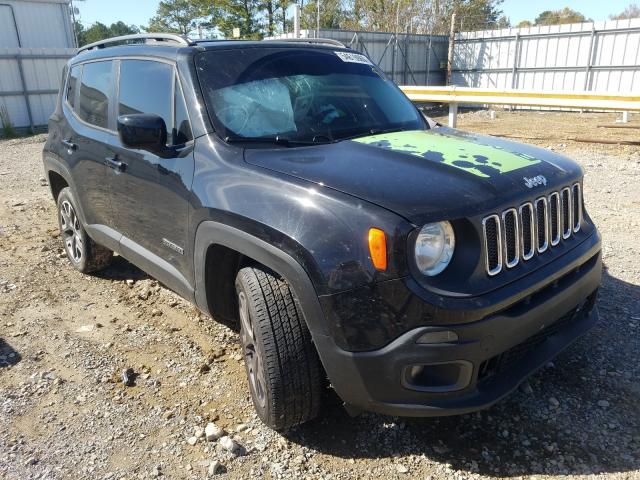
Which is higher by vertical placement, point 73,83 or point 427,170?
point 73,83

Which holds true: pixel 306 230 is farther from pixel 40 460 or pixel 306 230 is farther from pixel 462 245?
pixel 40 460

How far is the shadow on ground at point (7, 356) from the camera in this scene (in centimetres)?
353

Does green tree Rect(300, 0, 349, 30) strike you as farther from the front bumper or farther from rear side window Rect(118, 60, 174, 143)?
the front bumper

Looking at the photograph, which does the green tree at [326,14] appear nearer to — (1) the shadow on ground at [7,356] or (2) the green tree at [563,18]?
(2) the green tree at [563,18]

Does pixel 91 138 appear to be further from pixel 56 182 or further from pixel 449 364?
pixel 449 364

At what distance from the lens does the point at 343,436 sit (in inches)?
108

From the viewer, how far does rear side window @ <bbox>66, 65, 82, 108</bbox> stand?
4598 millimetres

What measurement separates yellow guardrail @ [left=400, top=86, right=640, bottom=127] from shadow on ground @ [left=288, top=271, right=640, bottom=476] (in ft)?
27.3

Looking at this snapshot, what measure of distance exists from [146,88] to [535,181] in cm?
245

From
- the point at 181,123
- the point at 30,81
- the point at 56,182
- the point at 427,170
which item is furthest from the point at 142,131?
the point at 30,81

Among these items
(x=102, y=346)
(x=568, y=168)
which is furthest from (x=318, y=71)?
(x=102, y=346)

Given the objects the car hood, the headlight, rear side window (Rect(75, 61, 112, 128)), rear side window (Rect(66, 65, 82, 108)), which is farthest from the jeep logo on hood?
rear side window (Rect(66, 65, 82, 108))

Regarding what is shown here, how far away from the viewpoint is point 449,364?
7.27ft

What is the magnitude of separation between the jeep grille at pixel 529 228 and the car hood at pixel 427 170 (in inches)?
2.6
